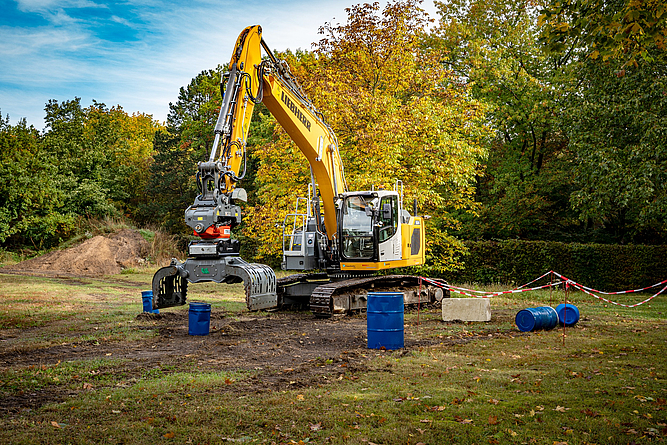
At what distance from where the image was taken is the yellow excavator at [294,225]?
9.39m

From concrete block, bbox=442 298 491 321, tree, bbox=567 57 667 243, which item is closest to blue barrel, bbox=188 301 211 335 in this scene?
concrete block, bbox=442 298 491 321

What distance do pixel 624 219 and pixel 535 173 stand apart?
15.3 ft

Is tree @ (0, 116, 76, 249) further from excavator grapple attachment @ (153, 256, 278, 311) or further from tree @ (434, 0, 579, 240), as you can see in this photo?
excavator grapple attachment @ (153, 256, 278, 311)

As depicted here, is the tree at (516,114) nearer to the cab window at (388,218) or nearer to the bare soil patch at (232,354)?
the cab window at (388,218)

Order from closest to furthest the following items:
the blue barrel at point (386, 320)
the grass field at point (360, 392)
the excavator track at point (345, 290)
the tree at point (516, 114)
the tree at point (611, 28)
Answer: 1. the grass field at point (360, 392)
2. the tree at point (611, 28)
3. the blue barrel at point (386, 320)
4. the excavator track at point (345, 290)
5. the tree at point (516, 114)

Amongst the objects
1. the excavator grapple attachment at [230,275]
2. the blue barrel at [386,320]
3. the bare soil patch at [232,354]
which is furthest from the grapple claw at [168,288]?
the blue barrel at [386,320]

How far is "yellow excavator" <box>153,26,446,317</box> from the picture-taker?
30.8 ft

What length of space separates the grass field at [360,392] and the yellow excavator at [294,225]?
140 centimetres

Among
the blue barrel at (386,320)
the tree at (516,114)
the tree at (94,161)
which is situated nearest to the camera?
the blue barrel at (386,320)

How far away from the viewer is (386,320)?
9047 mm

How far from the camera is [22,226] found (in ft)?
99.7

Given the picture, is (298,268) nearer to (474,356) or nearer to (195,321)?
(195,321)

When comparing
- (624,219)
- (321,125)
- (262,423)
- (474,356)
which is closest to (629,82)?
(624,219)

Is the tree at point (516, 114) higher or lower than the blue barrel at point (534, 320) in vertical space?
higher
